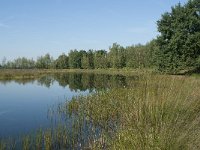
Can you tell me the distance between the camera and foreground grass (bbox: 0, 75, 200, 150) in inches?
256

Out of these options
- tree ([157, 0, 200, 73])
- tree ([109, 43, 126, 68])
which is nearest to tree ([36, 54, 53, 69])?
tree ([109, 43, 126, 68])

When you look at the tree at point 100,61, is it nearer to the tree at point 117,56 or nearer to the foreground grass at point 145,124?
the tree at point 117,56

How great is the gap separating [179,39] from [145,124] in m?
28.3

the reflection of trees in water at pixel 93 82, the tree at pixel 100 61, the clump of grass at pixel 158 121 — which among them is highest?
the tree at pixel 100 61

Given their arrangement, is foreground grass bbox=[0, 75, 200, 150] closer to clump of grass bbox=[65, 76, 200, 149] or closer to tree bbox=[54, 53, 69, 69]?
clump of grass bbox=[65, 76, 200, 149]

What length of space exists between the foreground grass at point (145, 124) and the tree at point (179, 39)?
67.1 feet

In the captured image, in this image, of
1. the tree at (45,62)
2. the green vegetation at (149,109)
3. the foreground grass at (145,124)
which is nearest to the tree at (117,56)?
the tree at (45,62)

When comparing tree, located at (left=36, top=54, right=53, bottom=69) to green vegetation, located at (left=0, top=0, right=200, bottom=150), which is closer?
green vegetation, located at (left=0, top=0, right=200, bottom=150)

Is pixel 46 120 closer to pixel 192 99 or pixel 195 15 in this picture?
pixel 192 99

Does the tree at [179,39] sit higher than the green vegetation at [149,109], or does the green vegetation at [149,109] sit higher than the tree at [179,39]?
the tree at [179,39]

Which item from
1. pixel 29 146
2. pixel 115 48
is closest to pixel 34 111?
pixel 29 146

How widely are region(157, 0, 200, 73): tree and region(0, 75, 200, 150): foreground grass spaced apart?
805 inches

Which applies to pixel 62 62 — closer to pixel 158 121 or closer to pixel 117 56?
pixel 117 56

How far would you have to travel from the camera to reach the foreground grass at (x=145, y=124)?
6.51 metres
